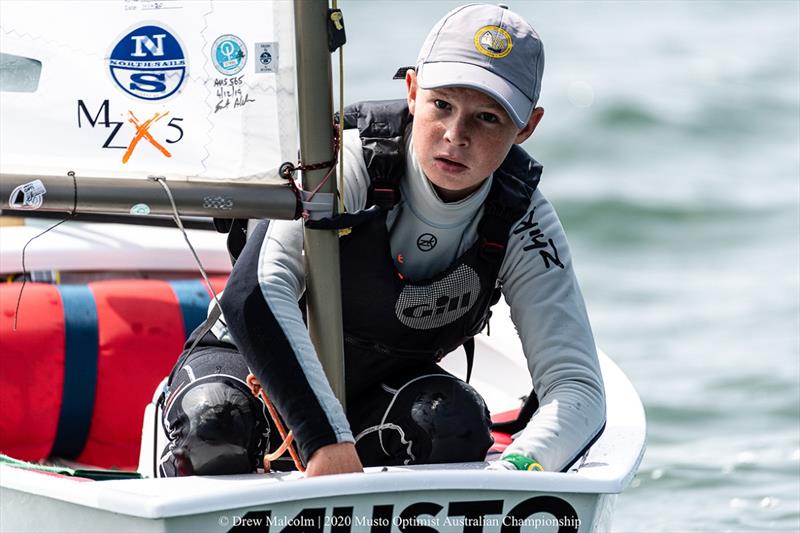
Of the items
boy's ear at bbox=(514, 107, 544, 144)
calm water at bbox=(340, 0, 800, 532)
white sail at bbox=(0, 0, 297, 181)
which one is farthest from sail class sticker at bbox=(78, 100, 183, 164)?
calm water at bbox=(340, 0, 800, 532)

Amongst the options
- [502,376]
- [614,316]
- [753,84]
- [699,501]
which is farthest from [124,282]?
[753,84]

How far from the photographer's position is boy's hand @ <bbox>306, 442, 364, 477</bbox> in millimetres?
1752

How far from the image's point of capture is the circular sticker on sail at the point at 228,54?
72.5 inches

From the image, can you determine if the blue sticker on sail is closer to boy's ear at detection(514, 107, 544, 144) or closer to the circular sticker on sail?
the circular sticker on sail

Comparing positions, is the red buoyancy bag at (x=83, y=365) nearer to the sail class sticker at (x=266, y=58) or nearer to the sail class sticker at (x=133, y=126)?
the sail class sticker at (x=133, y=126)

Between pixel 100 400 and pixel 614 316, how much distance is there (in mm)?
3220

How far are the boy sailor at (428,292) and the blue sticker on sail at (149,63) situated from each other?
0.24 metres

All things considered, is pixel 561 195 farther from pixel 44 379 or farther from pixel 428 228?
pixel 428 228

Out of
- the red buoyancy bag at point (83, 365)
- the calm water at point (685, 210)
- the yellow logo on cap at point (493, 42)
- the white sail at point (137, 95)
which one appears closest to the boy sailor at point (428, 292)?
the yellow logo on cap at point (493, 42)

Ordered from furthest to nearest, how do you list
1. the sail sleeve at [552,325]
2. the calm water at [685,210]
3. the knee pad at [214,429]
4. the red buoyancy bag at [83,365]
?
the calm water at [685,210], the red buoyancy bag at [83,365], the sail sleeve at [552,325], the knee pad at [214,429]

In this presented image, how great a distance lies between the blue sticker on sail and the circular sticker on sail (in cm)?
5

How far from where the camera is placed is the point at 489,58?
1.88 m

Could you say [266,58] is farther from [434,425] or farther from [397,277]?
[434,425]

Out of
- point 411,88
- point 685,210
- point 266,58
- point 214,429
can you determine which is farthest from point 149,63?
point 685,210
